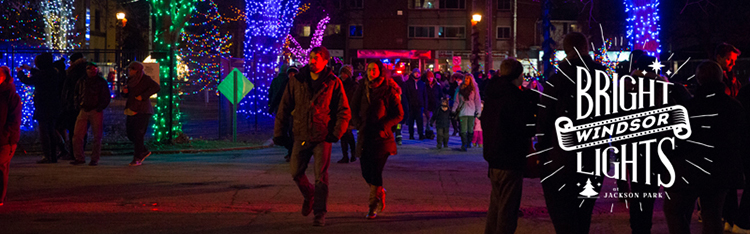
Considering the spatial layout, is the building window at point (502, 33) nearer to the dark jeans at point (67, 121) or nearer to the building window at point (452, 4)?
the building window at point (452, 4)

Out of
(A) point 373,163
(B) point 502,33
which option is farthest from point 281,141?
(B) point 502,33

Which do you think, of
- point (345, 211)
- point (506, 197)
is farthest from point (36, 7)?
point (506, 197)

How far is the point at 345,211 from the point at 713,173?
373 centimetres

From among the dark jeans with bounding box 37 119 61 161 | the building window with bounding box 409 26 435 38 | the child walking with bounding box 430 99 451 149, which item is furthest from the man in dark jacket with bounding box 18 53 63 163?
the building window with bounding box 409 26 435 38

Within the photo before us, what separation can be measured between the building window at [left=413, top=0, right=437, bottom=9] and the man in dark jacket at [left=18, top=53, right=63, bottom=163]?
161ft

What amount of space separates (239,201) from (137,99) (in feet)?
12.6

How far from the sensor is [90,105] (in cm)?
1098

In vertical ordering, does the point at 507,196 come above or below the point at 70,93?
below

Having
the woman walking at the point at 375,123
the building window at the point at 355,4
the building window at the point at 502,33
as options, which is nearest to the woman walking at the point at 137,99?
the woman walking at the point at 375,123

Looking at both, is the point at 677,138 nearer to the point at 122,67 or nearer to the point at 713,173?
the point at 713,173

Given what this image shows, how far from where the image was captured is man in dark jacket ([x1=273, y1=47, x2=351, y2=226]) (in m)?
6.50

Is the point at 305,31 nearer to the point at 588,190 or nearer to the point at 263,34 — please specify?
the point at 263,34

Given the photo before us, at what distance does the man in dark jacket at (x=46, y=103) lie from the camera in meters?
11.4

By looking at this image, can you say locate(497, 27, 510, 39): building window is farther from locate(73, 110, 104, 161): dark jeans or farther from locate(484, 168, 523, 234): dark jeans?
locate(484, 168, 523, 234): dark jeans
